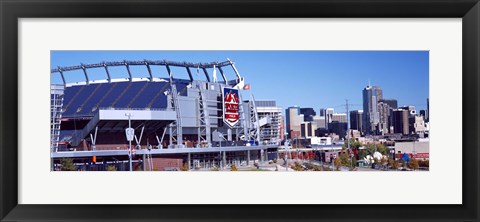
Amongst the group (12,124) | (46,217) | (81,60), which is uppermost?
(81,60)

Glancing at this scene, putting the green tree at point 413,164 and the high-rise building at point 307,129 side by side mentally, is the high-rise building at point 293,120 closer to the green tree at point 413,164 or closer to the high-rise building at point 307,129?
the high-rise building at point 307,129

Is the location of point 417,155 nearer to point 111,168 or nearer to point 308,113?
point 308,113

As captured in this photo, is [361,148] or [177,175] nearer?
[177,175]

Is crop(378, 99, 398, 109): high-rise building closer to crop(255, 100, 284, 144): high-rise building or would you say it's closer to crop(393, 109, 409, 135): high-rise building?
crop(393, 109, 409, 135): high-rise building
